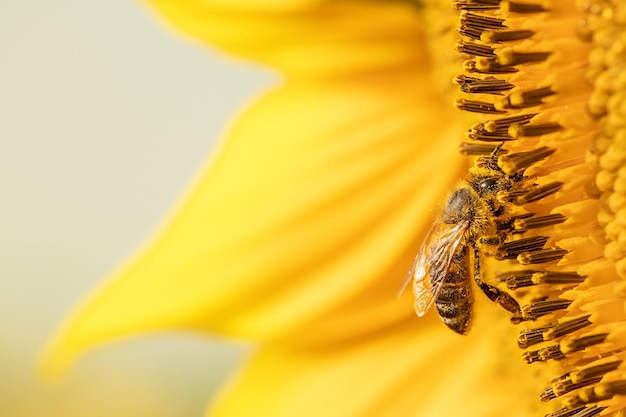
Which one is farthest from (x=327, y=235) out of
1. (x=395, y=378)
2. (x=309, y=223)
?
(x=395, y=378)

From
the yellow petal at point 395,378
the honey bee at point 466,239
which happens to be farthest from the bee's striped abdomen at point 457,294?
the yellow petal at point 395,378

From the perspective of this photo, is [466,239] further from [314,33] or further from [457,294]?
[314,33]

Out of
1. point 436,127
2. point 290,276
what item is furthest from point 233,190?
point 436,127

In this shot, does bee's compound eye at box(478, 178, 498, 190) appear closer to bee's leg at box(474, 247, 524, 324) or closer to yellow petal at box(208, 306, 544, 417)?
bee's leg at box(474, 247, 524, 324)

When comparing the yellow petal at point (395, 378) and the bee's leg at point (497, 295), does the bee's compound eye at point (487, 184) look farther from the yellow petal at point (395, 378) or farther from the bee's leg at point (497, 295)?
the yellow petal at point (395, 378)

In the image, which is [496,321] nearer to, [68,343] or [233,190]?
[233,190]
